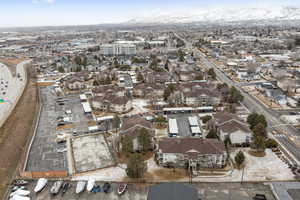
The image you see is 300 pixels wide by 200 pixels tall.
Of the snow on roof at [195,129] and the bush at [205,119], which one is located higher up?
the bush at [205,119]

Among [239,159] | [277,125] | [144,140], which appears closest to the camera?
[239,159]

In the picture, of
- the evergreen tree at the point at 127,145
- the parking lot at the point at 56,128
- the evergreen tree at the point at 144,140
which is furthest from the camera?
the evergreen tree at the point at 144,140

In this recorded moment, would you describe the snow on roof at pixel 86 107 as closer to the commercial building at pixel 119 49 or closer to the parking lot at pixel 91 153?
the parking lot at pixel 91 153

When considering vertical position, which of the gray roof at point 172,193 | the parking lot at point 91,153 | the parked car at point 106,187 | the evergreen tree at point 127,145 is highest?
the evergreen tree at point 127,145

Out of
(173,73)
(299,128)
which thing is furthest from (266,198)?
(173,73)

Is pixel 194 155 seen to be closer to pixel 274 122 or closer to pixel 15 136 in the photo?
pixel 274 122

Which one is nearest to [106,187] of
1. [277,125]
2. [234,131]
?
[234,131]

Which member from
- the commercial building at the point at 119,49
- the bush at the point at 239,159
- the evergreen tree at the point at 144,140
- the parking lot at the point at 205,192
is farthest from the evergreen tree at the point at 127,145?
the commercial building at the point at 119,49

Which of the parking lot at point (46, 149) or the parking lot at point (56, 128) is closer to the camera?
the parking lot at point (46, 149)
